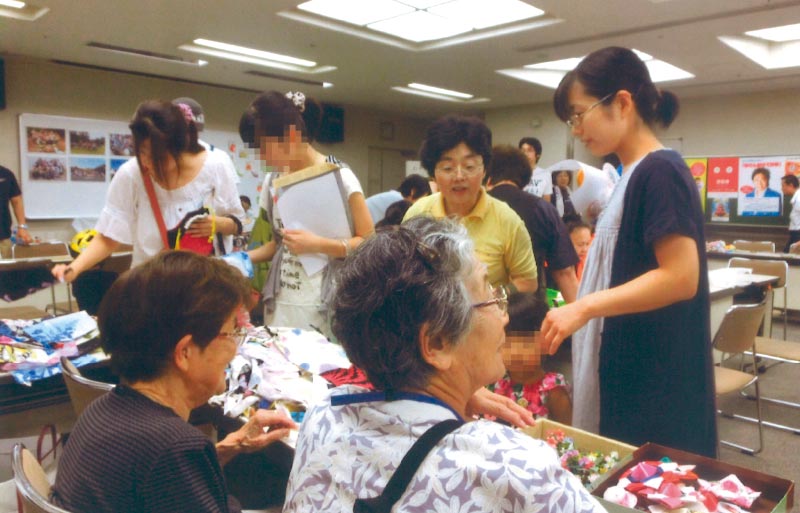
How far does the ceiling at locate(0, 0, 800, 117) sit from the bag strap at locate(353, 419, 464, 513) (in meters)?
4.96

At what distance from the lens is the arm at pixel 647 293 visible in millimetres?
1274

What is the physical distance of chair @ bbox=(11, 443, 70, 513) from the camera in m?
0.87

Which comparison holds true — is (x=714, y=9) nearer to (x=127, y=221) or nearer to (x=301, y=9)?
(x=301, y=9)

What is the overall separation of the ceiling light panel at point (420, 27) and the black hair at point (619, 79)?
450cm

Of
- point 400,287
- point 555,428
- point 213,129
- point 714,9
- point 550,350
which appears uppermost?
point 714,9

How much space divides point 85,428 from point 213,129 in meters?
8.87

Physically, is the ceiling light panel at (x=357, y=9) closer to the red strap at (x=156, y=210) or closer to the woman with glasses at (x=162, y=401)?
the red strap at (x=156, y=210)

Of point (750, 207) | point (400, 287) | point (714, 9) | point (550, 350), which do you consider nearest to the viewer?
point (400, 287)

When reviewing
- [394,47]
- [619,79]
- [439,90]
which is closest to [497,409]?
[619,79]

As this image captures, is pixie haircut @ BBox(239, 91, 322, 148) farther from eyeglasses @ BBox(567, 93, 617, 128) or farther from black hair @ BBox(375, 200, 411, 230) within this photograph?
black hair @ BBox(375, 200, 411, 230)

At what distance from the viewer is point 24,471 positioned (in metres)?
0.98

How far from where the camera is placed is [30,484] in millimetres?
952

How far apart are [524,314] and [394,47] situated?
5.47m

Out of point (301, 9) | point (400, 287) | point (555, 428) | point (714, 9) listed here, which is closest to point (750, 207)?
point (714, 9)
